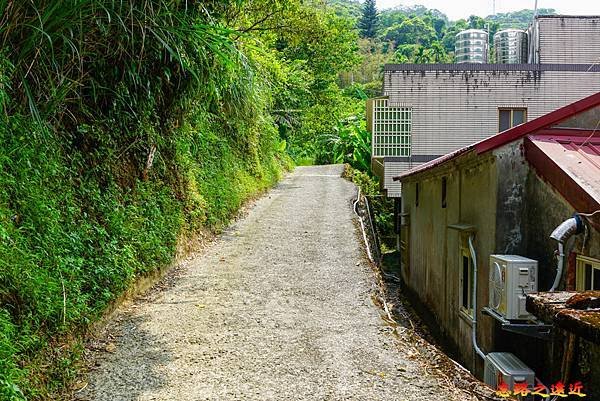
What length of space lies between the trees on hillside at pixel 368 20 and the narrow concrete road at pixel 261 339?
7853cm

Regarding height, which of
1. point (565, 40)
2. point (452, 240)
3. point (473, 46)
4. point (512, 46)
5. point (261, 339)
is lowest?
point (261, 339)

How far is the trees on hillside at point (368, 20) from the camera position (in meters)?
83.9

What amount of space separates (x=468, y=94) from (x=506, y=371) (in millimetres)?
11123

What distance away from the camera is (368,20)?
84062 millimetres

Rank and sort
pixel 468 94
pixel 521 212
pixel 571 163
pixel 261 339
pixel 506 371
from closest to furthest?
1. pixel 506 371
2. pixel 571 163
3. pixel 261 339
4. pixel 521 212
5. pixel 468 94

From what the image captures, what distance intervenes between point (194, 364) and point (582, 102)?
5645mm

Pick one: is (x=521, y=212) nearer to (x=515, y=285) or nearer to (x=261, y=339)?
(x=515, y=285)

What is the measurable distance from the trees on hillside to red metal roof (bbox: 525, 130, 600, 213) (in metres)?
80.9

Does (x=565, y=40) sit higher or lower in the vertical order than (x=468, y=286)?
higher

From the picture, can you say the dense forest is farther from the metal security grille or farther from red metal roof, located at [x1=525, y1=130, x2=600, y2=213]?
the metal security grille

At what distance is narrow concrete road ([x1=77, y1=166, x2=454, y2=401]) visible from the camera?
16.4 feet

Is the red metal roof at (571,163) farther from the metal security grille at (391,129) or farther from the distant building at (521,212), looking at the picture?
the metal security grille at (391,129)

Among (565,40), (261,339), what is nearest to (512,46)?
(565,40)

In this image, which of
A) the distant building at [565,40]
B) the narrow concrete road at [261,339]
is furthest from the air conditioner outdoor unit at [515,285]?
the distant building at [565,40]
